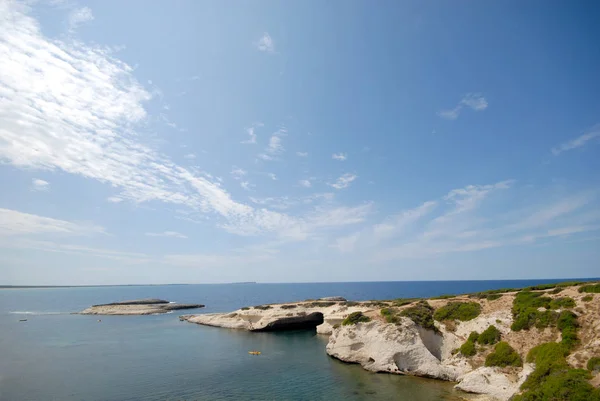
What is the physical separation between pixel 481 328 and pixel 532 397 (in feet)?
60.9

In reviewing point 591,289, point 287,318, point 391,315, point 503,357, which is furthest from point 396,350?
Result: point 287,318

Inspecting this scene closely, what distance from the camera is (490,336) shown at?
35500 millimetres

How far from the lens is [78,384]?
33562 millimetres

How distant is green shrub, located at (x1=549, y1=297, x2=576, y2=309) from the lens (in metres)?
34.3

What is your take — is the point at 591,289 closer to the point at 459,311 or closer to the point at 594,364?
the point at 459,311

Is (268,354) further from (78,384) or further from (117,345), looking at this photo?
(117,345)

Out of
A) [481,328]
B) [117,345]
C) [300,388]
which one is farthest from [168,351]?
[481,328]

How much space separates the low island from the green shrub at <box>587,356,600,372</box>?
0.06 metres

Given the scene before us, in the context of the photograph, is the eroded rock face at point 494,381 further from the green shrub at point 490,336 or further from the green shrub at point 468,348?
the green shrub at point 490,336

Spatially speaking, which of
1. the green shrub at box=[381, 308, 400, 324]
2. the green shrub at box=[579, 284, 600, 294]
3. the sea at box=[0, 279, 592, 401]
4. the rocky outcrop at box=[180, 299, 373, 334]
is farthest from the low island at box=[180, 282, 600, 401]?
the rocky outcrop at box=[180, 299, 373, 334]

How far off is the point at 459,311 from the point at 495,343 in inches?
322

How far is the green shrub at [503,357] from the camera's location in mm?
31127

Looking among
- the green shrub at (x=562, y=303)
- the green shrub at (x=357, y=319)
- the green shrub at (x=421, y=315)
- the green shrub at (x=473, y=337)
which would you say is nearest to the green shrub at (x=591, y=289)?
the green shrub at (x=562, y=303)

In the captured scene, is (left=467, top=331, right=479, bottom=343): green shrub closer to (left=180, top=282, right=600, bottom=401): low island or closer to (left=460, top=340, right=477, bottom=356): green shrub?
(left=180, top=282, right=600, bottom=401): low island
